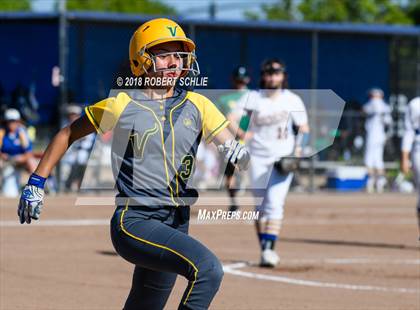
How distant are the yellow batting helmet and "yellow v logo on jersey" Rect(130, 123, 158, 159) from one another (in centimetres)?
38

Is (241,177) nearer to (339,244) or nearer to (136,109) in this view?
(339,244)

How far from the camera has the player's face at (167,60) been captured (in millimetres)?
5855

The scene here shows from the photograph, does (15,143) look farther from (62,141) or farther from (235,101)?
(62,141)

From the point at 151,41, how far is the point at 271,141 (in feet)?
18.6

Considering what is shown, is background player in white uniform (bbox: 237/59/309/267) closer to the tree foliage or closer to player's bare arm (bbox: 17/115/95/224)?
player's bare arm (bbox: 17/115/95/224)

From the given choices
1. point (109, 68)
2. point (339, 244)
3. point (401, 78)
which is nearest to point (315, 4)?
point (401, 78)

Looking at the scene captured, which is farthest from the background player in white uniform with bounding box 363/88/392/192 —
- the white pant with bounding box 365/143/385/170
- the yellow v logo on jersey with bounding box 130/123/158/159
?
the yellow v logo on jersey with bounding box 130/123/158/159

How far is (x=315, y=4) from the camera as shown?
42.0 meters

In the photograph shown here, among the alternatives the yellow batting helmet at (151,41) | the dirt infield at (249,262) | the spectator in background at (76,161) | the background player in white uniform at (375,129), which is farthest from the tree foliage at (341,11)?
the yellow batting helmet at (151,41)

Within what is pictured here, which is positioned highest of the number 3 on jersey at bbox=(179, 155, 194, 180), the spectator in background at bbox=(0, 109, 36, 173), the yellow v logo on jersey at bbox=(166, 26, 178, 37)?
the yellow v logo on jersey at bbox=(166, 26, 178, 37)

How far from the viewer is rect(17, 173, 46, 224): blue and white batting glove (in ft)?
18.6

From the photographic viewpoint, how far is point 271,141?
11.4m

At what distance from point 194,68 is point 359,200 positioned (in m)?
15.1

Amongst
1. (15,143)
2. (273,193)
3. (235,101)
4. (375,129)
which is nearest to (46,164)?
(273,193)
